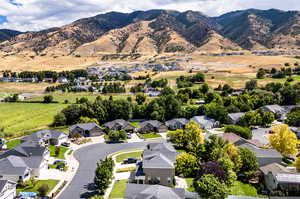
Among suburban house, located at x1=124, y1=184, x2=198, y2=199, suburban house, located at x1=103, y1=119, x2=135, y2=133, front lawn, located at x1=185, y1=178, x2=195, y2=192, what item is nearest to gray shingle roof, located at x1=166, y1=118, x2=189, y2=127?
suburban house, located at x1=103, y1=119, x2=135, y2=133

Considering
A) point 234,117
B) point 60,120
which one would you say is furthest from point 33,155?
point 234,117

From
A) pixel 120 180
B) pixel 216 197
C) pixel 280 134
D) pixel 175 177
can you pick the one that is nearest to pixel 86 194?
pixel 120 180

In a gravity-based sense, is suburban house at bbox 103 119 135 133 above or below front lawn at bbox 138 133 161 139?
above

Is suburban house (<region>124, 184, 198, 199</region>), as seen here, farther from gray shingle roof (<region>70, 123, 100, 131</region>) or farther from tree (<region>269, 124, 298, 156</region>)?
gray shingle roof (<region>70, 123, 100, 131</region>)

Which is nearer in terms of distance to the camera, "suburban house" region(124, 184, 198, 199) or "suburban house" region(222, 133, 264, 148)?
"suburban house" region(124, 184, 198, 199)

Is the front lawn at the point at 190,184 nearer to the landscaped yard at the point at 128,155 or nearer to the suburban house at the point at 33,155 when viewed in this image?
the landscaped yard at the point at 128,155

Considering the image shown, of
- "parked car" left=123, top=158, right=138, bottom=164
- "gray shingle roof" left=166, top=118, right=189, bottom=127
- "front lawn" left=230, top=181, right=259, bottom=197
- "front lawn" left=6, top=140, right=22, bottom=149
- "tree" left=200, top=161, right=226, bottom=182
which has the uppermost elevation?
"tree" left=200, top=161, right=226, bottom=182

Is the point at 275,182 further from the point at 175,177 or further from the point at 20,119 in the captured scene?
the point at 20,119
